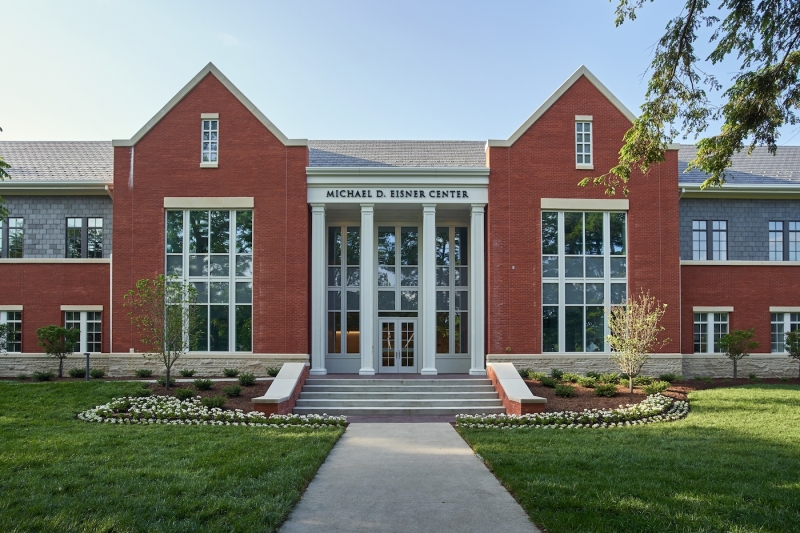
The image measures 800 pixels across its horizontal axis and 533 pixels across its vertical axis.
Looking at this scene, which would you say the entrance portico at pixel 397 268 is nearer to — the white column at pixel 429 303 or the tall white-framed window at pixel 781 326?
the white column at pixel 429 303

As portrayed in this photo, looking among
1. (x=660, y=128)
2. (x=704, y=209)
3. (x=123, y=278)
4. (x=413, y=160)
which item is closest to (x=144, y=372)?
(x=123, y=278)

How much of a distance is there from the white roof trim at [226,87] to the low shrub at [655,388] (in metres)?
13.1

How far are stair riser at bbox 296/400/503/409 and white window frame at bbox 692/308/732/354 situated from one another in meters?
9.50

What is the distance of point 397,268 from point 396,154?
4477mm

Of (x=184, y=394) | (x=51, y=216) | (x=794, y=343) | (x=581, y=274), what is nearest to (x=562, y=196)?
(x=581, y=274)

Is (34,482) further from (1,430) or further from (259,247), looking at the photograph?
(259,247)

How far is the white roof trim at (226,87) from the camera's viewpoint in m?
21.7

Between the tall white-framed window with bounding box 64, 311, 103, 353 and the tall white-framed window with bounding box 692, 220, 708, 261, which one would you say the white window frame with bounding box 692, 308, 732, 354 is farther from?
the tall white-framed window with bounding box 64, 311, 103, 353

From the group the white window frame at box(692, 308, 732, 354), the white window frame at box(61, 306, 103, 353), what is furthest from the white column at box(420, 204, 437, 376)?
the white window frame at box(61, 306, 103, 353)

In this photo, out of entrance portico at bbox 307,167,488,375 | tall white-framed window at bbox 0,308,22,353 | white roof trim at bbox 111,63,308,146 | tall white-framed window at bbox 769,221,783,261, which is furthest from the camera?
tall white-framed window at bbox 769,221,783,261

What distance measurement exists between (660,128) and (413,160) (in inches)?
523

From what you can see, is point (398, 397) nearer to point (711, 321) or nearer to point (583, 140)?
point (583, 140)

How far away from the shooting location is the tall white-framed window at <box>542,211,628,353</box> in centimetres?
2167

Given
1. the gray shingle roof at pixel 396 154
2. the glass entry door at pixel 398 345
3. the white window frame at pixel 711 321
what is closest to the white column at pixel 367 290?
the glass entry door at pixel 398 345
